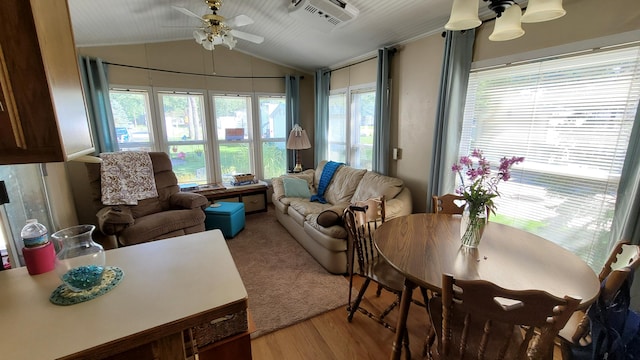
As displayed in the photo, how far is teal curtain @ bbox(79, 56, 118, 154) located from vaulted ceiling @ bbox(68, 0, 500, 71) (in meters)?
0.29

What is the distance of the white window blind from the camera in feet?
5.31

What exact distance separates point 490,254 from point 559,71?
1463mm

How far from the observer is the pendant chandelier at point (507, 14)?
1.11 metres

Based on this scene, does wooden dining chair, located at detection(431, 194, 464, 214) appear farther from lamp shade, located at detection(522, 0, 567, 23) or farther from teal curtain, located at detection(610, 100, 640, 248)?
lamp shade, located at detection(522, 0, 567, 23)

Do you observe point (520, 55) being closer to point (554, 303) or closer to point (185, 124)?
point (554, 303)

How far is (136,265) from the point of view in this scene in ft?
3.91

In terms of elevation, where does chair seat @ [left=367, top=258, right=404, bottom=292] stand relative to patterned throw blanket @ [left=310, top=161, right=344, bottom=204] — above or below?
below

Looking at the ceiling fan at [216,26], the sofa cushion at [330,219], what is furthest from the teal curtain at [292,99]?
the sofa cushion at [330,219]

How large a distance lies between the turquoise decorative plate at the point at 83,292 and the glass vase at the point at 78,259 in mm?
19

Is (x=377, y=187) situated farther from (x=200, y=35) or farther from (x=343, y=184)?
(x=200, y=35)

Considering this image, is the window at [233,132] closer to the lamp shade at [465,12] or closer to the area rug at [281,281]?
the area rug at [281,281]

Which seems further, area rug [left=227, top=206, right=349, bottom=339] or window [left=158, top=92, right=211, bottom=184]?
window [left=158, top=92, right=211, bottom=184]

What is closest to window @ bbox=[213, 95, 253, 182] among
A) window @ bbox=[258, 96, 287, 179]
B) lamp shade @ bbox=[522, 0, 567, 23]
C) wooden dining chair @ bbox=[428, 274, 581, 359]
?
window @ bbox=[258, 96, 287, 179]

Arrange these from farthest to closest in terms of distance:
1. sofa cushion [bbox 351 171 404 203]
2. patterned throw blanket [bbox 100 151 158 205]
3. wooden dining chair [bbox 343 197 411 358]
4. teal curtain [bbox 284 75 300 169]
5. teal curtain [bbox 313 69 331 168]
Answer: teal curtain [bbox 284 75 300 169] → teal curtain [bbox 313 69 331 168] → patterned throw blanket [bbox 100 151 158 205] → sofa cushion [bbox 351 171 404 203] → wooden dining chair [bbox 343 197 411 358]
